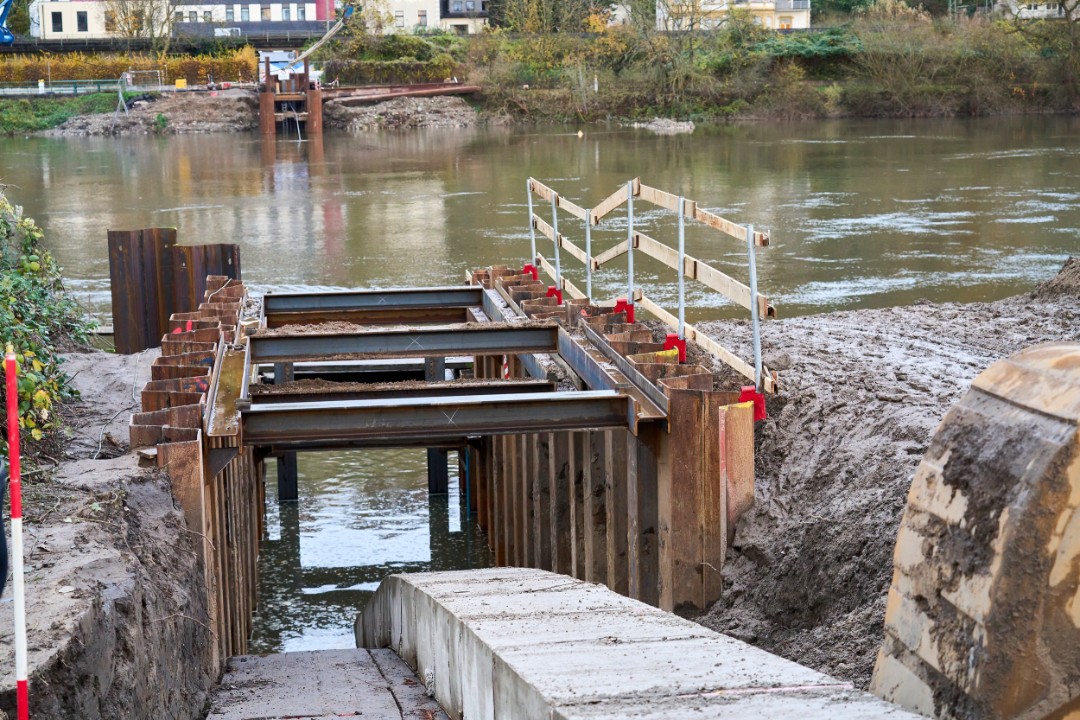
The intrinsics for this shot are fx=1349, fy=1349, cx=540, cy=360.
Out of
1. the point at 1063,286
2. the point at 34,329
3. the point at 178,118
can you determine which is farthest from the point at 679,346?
the point at 178,118

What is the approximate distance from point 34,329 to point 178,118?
59.9m

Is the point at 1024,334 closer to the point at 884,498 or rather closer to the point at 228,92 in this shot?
the point at 884,498

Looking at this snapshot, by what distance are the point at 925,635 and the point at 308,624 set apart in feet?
30.5

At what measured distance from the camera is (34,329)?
1271 centimetres

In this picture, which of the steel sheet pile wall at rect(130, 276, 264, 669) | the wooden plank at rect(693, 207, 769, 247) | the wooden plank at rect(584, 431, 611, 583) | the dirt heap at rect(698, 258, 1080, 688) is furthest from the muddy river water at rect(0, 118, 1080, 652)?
the wooden plank at rect(693, 207, 769, 247)

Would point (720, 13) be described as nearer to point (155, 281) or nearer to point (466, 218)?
point (466, 218)

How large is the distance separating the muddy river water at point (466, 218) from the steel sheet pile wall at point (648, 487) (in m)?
2.43

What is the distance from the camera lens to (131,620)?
6.80 metres

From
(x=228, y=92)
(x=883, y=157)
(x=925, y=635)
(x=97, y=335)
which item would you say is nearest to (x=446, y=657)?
(x=925, y=635)

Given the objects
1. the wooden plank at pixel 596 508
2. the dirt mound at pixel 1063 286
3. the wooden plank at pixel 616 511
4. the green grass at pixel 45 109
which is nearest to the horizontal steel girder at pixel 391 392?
the wooden plank at pixel 596 508

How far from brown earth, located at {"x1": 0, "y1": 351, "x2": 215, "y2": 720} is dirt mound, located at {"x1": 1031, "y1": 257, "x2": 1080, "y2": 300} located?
38.4 ft

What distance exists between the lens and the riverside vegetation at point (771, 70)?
67.9 m

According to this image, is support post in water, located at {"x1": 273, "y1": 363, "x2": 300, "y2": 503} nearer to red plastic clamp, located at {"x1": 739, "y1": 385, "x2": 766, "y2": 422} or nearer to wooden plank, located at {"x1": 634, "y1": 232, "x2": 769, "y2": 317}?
wooden plank, located at {"x1": 634, "y1": 232, "x2": 769, "y2": 317}

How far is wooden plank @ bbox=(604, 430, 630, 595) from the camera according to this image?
10.3 meters
